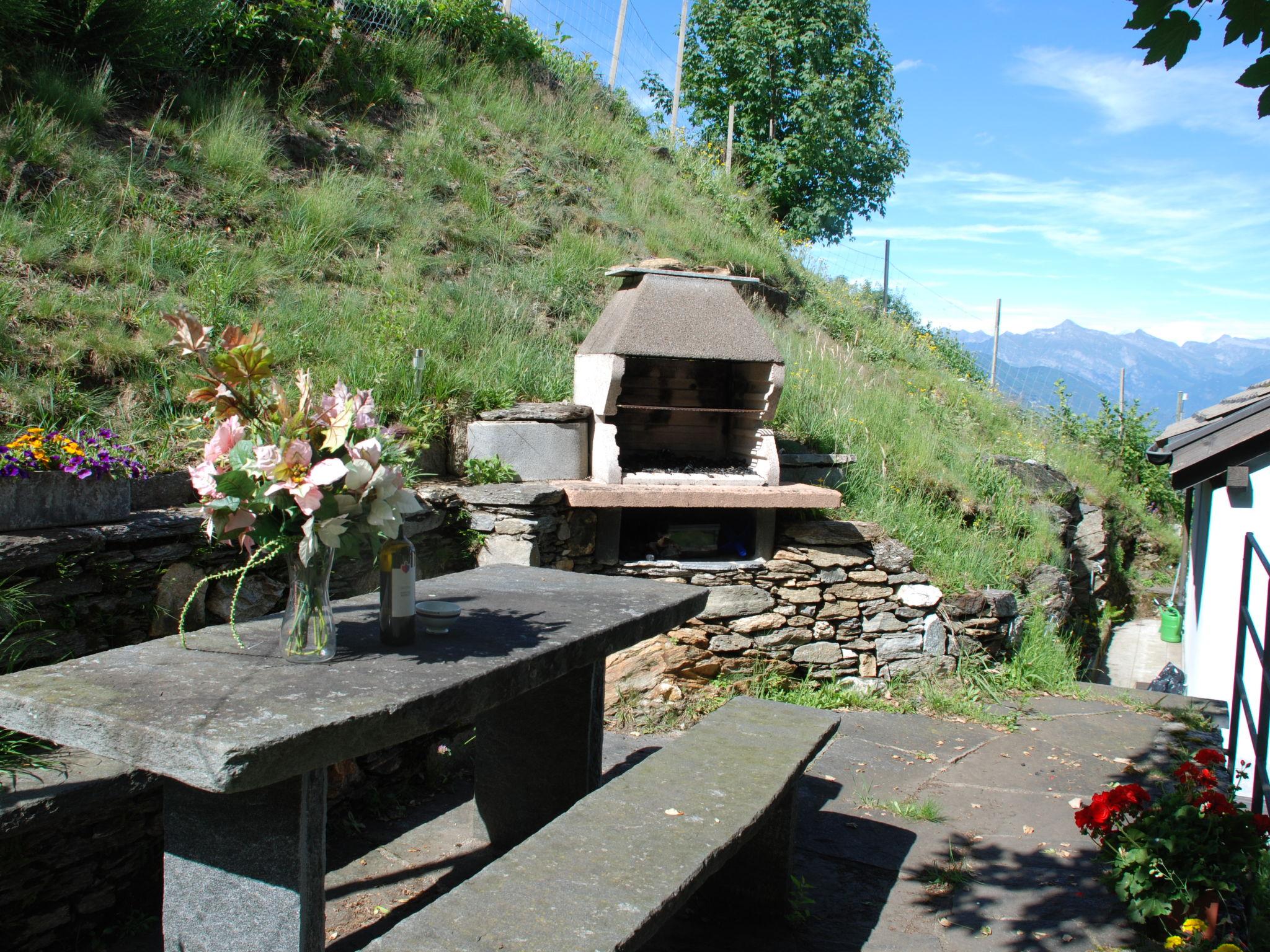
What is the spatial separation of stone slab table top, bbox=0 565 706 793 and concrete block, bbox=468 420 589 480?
109 inches

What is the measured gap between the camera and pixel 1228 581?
6871 mm

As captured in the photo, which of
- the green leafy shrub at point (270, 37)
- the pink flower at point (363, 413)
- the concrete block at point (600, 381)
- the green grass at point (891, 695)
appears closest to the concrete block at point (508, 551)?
the concrete block at point (600, 381)

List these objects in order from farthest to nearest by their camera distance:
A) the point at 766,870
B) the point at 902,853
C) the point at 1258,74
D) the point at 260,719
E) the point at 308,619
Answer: the point at 902,853 → the point at 766,870 → the point at 1258,74 → the point at 308,619 → the point at 260,719

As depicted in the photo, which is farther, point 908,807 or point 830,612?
point 830,612

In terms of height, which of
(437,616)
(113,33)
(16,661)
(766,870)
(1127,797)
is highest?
(113,33)

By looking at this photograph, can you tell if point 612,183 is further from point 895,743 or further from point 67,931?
point 67,931

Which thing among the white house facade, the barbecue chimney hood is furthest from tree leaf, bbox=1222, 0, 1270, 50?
the white house facade

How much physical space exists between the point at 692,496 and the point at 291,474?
3.75 metres

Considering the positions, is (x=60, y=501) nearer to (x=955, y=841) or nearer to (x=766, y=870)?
(x=766, y=870)

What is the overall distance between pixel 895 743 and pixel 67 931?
4.17 metres

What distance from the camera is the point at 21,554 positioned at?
3043mm

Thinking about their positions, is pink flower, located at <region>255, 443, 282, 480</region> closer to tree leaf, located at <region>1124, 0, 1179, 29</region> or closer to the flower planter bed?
the flower planter bed

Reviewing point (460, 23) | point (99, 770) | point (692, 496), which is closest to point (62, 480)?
point (99, 770)

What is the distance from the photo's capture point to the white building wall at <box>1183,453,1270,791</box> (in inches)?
252
